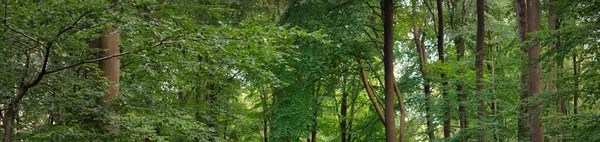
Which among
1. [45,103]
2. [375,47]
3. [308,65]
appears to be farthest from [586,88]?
[45,103]

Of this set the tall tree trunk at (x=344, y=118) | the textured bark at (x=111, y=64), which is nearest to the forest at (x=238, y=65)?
the textured bark at (x=111, y=64)

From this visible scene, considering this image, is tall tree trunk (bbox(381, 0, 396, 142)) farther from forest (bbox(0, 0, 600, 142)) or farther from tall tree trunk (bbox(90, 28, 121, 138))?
tall tree trunk (bbox(90, 28, 121, 138))

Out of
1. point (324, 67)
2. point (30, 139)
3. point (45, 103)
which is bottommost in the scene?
point (30, 139)

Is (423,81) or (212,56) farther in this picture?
(423,81)

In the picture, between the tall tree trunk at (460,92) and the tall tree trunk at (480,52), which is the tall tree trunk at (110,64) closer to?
the tall tree trunk at (480,52)

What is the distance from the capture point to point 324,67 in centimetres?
1192

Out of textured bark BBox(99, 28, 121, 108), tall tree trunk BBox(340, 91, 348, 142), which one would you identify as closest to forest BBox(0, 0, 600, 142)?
textured bark BBox(99, 28, 121, 108)

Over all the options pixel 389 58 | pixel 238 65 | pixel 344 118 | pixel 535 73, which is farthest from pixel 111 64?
pixel 344 118

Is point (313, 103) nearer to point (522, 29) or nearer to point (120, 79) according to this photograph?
point (522, 29)

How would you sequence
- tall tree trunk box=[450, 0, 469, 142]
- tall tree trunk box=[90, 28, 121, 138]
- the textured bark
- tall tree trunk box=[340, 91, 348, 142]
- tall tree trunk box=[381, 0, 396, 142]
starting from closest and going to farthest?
1. tall tree trunk box=[90, 28, 121, 138]
2. the textured bark
3. tall tree trunk box=[381, 0, 396, 142]
4. tall tree trunk box=[450, 0, 469, 142]
5. tall tree trunk box=[340, 91, 348, 142]

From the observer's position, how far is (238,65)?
5.94 m

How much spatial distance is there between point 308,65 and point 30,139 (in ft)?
22.4

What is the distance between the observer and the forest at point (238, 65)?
5160 mm

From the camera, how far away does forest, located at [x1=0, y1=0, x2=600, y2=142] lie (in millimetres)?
5160
